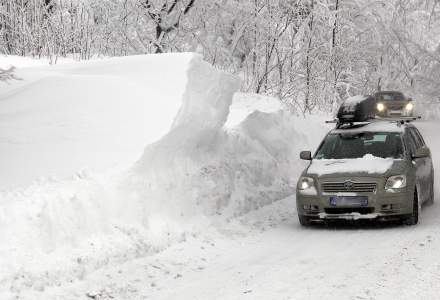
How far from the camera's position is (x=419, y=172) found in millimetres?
11516

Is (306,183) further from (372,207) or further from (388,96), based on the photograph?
(388,96)

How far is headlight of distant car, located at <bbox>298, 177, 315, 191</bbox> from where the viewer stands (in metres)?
11.0

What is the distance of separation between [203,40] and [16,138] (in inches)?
518

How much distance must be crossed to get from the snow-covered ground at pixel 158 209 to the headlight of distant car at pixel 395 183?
0.66 meters

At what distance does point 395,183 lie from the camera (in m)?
10.6

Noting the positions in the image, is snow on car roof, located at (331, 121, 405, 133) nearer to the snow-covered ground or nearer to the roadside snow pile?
the snow-covered ground

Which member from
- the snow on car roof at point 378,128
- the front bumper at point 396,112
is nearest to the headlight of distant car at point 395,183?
the snow on car roof at point 378,128

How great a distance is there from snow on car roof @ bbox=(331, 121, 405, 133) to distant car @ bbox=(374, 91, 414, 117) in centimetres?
1804

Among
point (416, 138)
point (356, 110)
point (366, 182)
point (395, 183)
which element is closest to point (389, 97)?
point (356, 110)

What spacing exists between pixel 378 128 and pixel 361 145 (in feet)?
1.95

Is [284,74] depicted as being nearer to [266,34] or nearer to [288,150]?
[266,34]

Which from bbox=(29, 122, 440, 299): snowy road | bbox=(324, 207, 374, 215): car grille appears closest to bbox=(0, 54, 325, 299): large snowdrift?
bbox=(29, 122, 440, 299): snowy road

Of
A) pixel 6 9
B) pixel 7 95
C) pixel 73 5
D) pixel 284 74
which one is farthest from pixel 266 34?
pixel 7 95

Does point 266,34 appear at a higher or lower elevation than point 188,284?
higher
